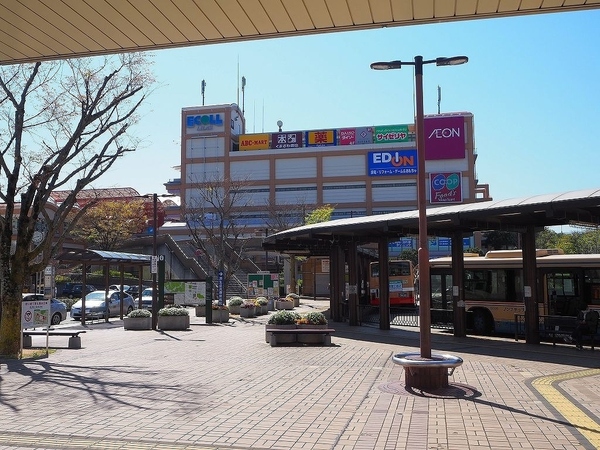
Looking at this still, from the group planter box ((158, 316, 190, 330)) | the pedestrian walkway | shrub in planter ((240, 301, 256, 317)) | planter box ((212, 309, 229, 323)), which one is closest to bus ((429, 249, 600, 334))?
the pedestrian walkway

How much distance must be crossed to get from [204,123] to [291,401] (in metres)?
83.5

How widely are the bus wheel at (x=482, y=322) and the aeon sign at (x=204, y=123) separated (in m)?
71.8

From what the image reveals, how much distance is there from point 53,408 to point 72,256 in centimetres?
1619

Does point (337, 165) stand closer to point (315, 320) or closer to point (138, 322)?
point (138, 322)

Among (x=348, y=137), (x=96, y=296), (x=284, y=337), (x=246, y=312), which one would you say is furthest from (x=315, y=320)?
(x=348, y=137)

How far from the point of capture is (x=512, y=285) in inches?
818

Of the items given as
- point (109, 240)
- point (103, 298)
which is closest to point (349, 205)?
point (109, 240)

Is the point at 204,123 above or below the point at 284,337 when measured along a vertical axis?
above

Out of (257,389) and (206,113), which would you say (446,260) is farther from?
(206,113)

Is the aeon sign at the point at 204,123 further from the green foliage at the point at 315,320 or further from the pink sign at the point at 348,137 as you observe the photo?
the green foliage at the point at 315,320

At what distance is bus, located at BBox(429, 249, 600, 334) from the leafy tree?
125ft

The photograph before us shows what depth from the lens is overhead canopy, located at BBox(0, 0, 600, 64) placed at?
4902 millimetres

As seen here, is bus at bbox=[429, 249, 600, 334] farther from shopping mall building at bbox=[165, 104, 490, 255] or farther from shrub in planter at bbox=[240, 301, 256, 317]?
shopping mall building at bbox=[165, 104, 490, 255]

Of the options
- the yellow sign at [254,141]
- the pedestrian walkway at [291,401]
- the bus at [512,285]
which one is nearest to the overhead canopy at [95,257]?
the pedestrian walkway at [291,401]
